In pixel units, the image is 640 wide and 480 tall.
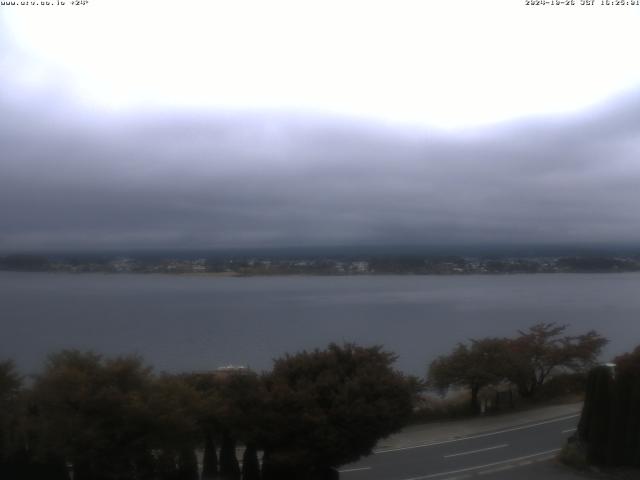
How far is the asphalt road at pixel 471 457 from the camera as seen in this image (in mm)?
20656

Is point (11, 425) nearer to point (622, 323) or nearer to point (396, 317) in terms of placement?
point (396, 317)

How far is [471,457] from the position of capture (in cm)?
2297

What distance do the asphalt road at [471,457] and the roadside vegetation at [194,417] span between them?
123 inches

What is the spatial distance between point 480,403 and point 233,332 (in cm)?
3043

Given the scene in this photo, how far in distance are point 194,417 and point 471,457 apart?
10.3 metres

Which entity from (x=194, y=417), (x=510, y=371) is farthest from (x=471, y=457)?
(x=510, y=371)

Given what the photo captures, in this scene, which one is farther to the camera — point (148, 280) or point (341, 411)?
point (148, 280)

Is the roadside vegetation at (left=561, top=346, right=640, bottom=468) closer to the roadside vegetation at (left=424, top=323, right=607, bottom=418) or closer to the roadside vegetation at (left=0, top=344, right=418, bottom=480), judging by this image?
the roadside vegetation at (left=0, top=344, right=418, bottom=480)

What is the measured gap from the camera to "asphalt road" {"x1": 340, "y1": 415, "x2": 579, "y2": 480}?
67.8 ft

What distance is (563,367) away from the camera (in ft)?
130

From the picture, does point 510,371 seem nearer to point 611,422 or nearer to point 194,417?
point 611,422

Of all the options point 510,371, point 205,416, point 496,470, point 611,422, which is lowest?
point 496,470

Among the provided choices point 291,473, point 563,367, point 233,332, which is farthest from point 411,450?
point 233,332

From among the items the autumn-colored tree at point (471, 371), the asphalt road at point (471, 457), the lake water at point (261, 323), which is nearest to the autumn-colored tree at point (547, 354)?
the autumn-colored tree at point (471, 371)
